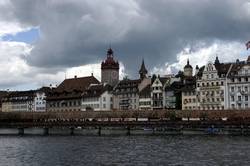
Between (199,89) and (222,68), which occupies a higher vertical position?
(222,68)

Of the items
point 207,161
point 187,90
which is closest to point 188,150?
point 207,161

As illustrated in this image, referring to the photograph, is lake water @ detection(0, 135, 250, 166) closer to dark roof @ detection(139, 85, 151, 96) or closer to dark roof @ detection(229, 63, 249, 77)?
dark roof @ detection(229, 63, 249, 77)

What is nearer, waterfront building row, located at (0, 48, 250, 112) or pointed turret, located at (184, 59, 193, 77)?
waterfront building row, located at (0, 48, 250, 112)

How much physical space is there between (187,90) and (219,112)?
37.0 meters

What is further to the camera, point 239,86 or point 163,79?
point 163,79

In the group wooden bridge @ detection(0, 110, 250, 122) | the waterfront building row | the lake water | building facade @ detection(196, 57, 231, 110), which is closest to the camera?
the lake water

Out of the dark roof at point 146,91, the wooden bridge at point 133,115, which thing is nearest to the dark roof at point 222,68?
the wooden bridge at point 133,115

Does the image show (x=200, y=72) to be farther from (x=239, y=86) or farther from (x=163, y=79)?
(x=163, y=79)

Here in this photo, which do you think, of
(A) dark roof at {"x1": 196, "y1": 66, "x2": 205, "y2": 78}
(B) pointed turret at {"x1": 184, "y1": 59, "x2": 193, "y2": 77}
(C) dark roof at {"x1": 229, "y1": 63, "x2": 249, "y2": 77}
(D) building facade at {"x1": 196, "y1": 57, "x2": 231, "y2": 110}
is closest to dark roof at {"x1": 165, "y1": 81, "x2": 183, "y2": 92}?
(A) dark roof at {"x1": 196, "y1": 66, "x2": 205, "y2": 78}

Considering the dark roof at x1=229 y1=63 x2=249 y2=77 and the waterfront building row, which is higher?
the dark roof at x1=229 y1=63 x2=249 y2=77

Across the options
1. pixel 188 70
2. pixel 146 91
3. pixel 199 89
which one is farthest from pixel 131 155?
pixel 188 70

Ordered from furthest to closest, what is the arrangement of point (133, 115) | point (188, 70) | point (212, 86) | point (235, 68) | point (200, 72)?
1. point (188, 70)
2. point (200, 72)
3. point (212, 86)
4. point (235, 68)
5. point (133, 115)

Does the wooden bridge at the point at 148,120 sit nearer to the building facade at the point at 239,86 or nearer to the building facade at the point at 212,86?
the building facade at the point at 212,86

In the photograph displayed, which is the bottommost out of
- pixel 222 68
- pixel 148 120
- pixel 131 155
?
pixel 131 155
